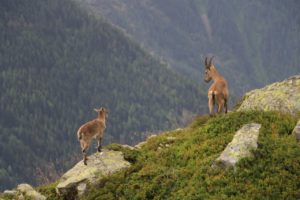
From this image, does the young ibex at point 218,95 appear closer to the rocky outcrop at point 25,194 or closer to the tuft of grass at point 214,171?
the tuft of grass at point 214,171

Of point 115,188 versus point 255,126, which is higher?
point 255,126

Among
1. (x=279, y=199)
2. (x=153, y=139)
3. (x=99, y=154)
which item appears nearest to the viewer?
(x=279, y=199)

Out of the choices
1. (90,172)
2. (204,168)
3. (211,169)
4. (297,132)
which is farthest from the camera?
(90,172)

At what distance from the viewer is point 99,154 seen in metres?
26.7

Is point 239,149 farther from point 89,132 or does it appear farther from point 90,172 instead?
point 89,132

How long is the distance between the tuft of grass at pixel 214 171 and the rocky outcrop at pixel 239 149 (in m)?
0.28

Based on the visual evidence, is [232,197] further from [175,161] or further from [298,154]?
[175,161]

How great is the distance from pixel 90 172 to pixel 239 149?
7.23m

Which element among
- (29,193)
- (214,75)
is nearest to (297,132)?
(214,75)

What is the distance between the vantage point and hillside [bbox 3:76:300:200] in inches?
766

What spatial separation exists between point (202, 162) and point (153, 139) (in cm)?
830

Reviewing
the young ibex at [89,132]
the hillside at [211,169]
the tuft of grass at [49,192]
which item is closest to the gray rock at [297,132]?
the hillside at [211,169]

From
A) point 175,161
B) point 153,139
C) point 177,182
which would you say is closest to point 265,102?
point 153,139

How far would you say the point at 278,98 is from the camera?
103 feet
